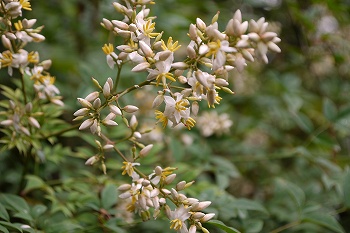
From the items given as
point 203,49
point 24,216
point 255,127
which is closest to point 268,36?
point 203,49

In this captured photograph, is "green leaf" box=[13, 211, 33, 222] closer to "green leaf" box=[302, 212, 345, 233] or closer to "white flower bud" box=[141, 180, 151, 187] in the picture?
"white flower bud" box=[141, 180, 151, 187]

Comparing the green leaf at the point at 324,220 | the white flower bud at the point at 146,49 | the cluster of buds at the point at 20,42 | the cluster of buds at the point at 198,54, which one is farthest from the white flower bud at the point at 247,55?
the green leaf at the point at 324,220

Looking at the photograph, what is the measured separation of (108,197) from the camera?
134 cm

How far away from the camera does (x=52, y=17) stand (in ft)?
8.38

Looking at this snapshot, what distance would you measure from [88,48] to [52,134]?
136 centimetres

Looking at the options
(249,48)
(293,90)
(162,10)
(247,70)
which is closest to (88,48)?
(162,10)

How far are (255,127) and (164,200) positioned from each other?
150 cm

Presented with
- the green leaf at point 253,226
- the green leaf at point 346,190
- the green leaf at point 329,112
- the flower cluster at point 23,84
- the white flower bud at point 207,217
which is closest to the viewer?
the white flower bud at point 207,217

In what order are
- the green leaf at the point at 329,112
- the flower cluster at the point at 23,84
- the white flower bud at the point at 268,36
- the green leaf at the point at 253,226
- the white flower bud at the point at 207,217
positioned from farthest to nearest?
the green leaf at the point at 329,112
the green leaf at the point at 253,226
the flower cluster at the point at 23,84
the white flower bud at the point at 207,217
the white flower bud at the point at 268,36

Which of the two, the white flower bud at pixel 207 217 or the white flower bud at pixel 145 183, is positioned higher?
the white flower bud at pixel 145 183

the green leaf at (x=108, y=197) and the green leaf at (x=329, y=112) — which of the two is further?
the green leaf at (x=329, y=112)

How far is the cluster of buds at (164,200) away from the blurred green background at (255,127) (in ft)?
0.60

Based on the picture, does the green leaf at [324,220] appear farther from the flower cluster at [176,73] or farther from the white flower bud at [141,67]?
the white flower bud at [141,67]

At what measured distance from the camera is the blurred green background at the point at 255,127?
1.62 meters
